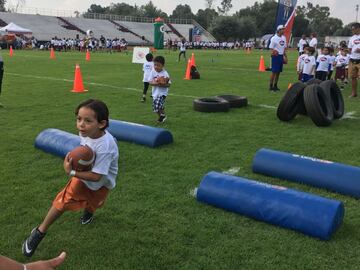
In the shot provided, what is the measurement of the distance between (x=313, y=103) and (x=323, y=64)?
631 centimetres

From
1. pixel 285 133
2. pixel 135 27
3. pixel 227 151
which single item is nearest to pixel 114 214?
pixel 227 151

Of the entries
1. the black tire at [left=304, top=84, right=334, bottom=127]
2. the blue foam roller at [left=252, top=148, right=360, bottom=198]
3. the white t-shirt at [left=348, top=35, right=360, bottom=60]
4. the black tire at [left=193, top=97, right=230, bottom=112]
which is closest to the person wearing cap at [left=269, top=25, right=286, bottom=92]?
the white t-shirt at [left=348, top=35, right=360, bottom=60]

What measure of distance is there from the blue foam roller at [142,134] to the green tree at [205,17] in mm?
100303

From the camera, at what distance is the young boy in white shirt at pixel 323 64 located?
13766mm

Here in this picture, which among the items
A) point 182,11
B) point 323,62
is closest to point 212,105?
point 323,62

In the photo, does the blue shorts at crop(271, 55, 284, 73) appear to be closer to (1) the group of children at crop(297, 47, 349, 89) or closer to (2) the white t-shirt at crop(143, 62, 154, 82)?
(1) the group of children at crop(297, 47, 349, 89)

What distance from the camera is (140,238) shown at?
3.82 m

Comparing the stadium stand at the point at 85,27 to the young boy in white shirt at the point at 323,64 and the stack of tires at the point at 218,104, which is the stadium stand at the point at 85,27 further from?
the stack of tires at the point at 218,104

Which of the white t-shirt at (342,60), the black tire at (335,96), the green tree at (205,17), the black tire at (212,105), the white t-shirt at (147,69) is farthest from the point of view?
the green tree at (205,17)

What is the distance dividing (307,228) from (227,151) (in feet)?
9.40

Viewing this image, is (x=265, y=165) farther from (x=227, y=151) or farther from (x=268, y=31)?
(x=268, y=31)

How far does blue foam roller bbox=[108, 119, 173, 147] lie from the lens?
664 centimetres

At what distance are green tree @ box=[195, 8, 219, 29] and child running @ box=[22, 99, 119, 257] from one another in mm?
103695

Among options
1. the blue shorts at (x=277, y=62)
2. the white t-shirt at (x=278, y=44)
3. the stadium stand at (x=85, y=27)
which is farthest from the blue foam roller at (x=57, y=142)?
the stadium stand at (x=85, y=27)
